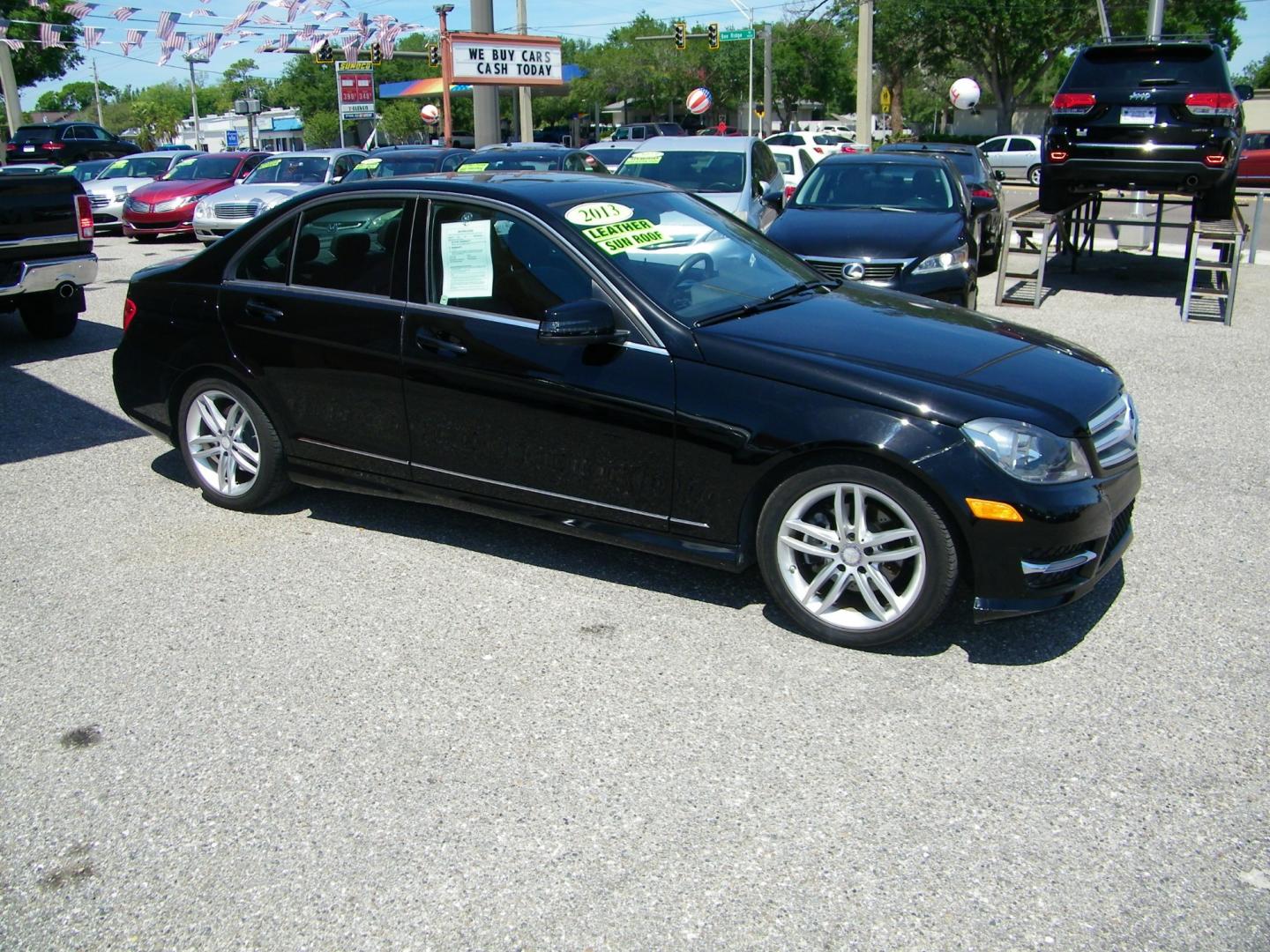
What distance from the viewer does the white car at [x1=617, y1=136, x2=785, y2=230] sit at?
1306cm

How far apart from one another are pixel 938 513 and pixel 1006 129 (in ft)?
181

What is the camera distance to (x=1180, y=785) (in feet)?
10.8

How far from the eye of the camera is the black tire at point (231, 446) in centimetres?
536

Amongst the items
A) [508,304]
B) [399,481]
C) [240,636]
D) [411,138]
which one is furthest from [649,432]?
[411,138]

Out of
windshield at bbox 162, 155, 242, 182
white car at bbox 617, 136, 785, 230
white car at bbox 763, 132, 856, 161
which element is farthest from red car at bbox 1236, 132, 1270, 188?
windshield at bbox 162, 155, 242, 182

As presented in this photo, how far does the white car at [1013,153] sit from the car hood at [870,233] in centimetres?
3013

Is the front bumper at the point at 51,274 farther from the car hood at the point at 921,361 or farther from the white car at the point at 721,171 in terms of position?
the car hood at the point at 921,361

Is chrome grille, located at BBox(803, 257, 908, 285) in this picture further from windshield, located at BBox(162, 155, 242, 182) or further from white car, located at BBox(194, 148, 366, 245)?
windshield, located at BBox(162, 155, 242, 182)

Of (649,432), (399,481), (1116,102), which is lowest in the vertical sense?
(399,481)

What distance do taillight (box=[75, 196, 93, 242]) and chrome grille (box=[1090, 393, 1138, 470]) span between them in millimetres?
8258

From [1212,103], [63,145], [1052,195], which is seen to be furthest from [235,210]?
[63,145]

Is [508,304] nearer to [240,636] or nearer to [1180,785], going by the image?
[240,636]

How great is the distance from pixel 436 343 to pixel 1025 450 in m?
2.39

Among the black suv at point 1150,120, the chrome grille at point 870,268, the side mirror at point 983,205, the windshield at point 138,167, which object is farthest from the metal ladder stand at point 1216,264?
the windshield at point 138,167
